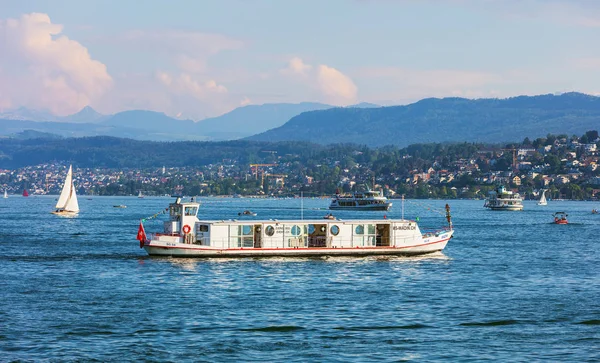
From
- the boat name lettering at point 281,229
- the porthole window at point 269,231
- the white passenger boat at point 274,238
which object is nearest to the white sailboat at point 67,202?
the white passenger boat at point 274,238

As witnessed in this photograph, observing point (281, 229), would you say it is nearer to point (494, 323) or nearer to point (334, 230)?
point (334, 230)

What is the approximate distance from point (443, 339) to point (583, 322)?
8716mm

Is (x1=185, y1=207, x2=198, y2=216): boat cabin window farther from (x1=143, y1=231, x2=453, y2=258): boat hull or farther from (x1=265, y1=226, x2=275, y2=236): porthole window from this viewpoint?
(x1=265, y1=226, x2=275, y2=236): porthole window

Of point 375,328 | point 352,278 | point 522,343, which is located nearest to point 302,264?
point 352,278

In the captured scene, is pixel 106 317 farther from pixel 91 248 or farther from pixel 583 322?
pixel 91 248

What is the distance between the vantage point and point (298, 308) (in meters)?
48.5

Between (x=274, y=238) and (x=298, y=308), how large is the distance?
24.7 metres

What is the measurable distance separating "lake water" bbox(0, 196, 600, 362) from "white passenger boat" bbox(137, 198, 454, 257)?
57.4 inches

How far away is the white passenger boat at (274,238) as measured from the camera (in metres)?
71.6

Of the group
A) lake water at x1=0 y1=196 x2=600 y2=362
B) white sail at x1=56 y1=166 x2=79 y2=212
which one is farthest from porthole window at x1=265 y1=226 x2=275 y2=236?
white sail at x1=56 y1=166 x2=79 y2=212

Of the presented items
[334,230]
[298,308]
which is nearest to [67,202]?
[334,230]

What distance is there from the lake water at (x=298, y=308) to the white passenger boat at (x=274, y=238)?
4.78 ft

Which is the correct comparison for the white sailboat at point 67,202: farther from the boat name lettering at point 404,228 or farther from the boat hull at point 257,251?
the boat name lettering at point 404,228

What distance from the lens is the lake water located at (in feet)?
125
